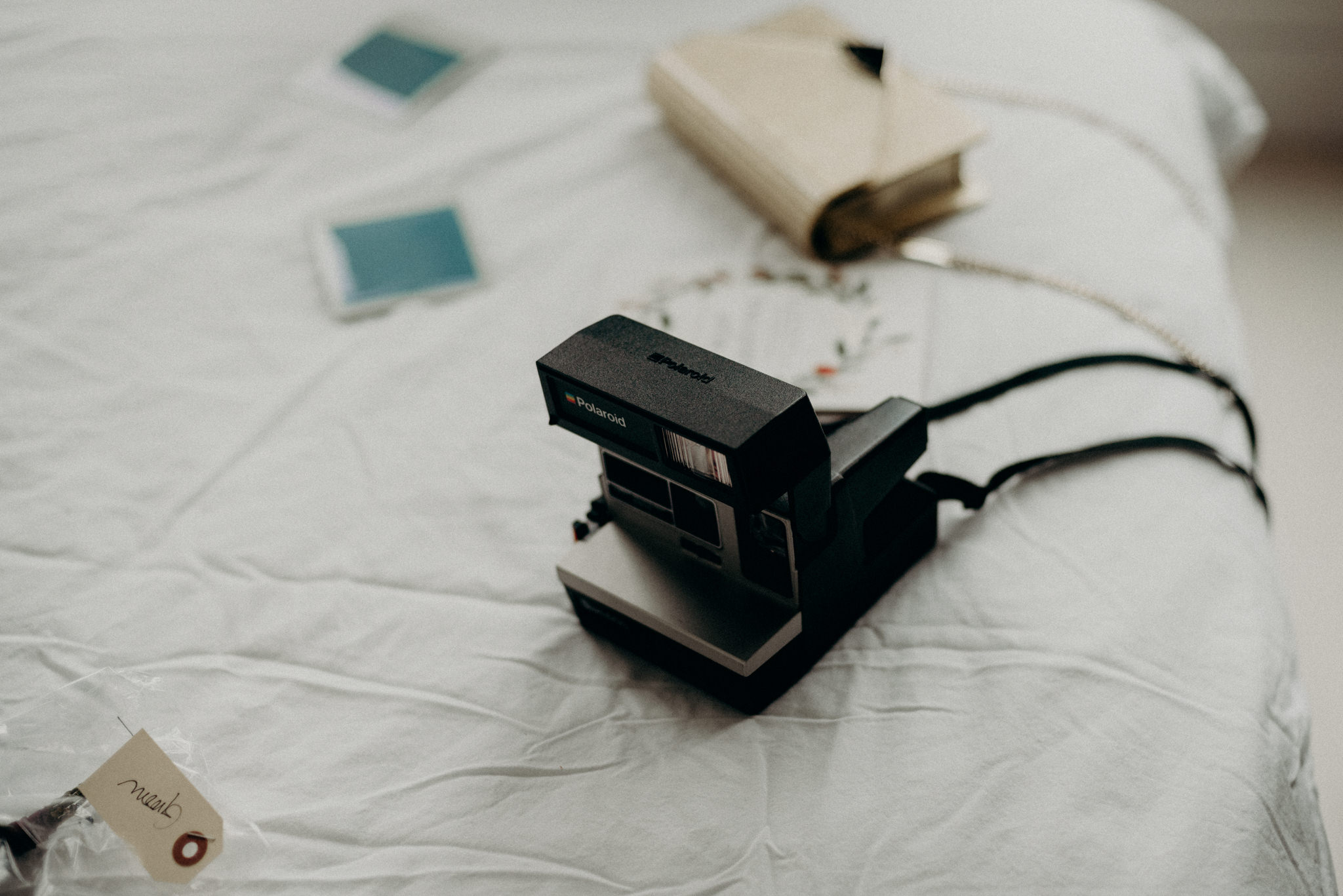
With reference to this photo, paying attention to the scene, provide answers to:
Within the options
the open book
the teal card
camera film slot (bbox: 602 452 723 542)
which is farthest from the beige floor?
the teal card

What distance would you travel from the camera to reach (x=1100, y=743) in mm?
734

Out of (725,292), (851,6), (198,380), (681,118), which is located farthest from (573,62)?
(198,380)

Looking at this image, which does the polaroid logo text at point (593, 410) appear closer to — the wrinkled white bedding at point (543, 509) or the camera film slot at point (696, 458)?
the camera film slot at point (696, 458)

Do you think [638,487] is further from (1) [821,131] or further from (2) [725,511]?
(1) [821,131]

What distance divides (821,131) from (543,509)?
→ 1.85 ft

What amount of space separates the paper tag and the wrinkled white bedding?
20 millimetres

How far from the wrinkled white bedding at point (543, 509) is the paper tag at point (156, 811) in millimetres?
20

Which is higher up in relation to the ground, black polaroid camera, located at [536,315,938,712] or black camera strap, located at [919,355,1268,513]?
black polaroid camera, located at [536,315,938,712]

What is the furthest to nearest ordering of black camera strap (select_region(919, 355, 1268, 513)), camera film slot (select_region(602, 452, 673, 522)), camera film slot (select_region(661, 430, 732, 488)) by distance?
black camera strap (select_region(919, 355, 1268, 513))
camera film slot (select_region(602, 452, 673, 522))
camera film slot (select_region(661, 430, 732, 488))

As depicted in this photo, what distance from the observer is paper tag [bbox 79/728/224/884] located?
684mm

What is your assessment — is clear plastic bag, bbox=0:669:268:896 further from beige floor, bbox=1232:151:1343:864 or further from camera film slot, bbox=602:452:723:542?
beige floor, bbox=1232:151:1343:864

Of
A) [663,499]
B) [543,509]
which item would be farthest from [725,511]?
[543,509]

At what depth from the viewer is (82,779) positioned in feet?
2.40

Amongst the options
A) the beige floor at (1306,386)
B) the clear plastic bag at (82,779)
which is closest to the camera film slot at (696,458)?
the clear plastic bag at (82,779)
